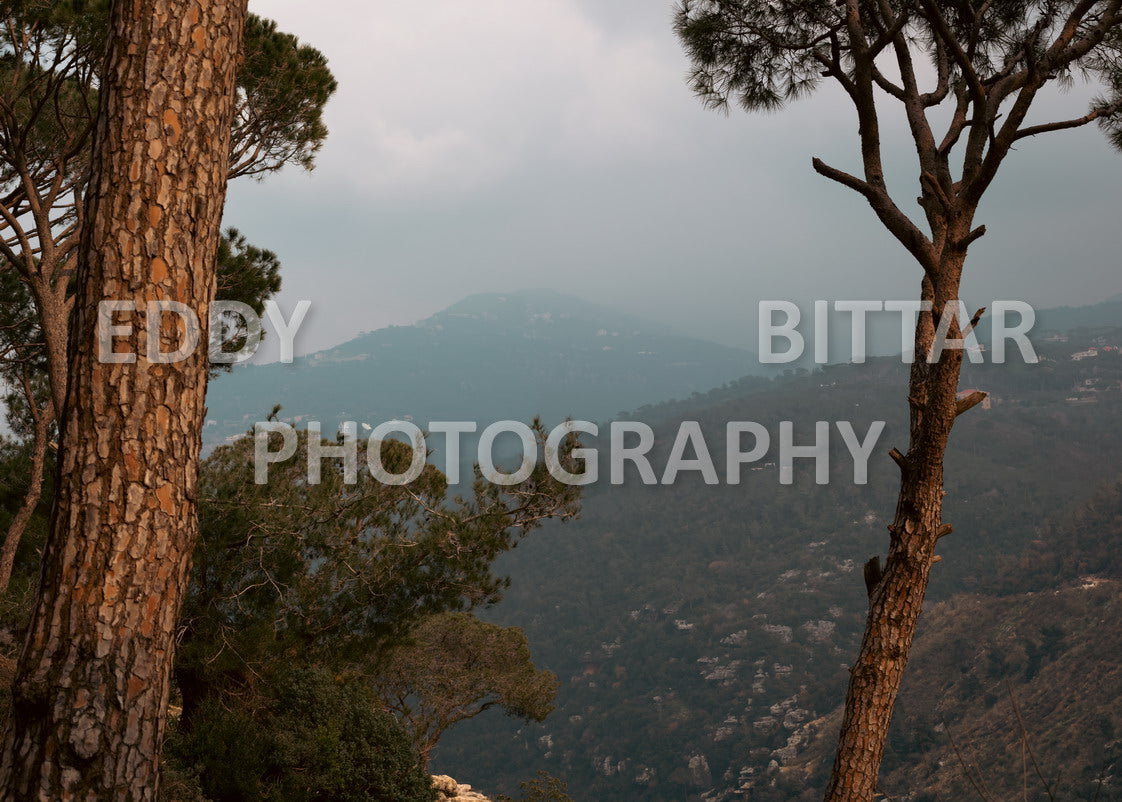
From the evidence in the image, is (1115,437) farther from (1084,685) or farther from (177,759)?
(177,759)

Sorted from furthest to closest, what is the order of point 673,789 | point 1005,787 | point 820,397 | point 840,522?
point 820,397 < point 840,522 < point 673,789 < point 1005,787

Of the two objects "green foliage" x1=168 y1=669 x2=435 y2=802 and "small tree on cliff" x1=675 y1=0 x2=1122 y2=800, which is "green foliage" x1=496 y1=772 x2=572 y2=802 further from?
"small tree on cliff" x1=675 y1=0 x2=1122 y2=800

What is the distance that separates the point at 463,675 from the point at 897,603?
11.6m

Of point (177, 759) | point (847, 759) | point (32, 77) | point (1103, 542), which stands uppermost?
point (32, 77)

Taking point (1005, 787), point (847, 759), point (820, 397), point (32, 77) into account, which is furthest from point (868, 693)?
point (820, 397)

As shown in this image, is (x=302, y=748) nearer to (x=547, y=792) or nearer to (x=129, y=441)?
(x=129, y=441)

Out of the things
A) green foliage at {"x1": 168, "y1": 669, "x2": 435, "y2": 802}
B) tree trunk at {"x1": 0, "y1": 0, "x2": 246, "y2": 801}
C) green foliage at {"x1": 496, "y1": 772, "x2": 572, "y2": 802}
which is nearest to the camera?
tree trunk at {"x1": 0, "y1": 0, "x2": 246, "y2": 801}

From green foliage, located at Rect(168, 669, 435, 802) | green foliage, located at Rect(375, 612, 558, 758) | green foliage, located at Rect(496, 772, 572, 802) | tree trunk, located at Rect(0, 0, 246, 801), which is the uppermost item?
tree trunk, located at Rect(0, 0, 246, 801)

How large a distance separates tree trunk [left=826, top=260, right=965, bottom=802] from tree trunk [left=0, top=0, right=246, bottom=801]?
198 centimetres

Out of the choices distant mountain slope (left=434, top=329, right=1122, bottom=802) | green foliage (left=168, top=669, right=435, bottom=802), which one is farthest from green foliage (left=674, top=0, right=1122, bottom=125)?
distant mountain slope (left=434, top=329, right=1122, bottom=802)

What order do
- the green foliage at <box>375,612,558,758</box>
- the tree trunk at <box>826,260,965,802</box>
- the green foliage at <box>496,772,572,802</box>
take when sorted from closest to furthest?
the tree trunk at <box>826,260,965,802</box>
the green foliage at <box>496,772,572,802</box>
the green foliage at <box>375,612,558,758</box>

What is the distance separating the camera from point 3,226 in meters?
4.94

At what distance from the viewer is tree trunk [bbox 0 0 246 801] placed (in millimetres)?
1661

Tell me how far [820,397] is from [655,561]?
1400 inches
